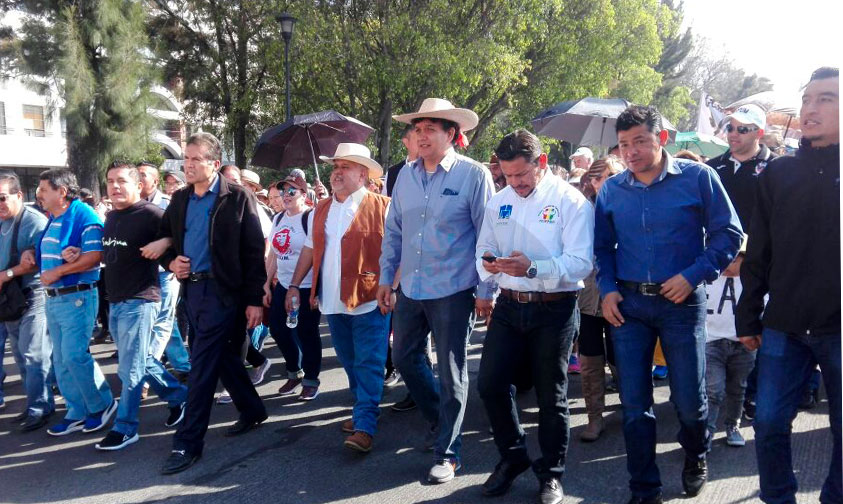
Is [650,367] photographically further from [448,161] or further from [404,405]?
[404,405]

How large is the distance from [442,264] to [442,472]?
4.11 ft

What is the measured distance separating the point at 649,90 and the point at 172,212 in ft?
88.8

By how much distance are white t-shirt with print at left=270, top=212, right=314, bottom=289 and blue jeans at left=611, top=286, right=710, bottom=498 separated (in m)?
3.42

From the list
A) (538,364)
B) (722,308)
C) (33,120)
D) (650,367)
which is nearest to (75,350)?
(538,364)

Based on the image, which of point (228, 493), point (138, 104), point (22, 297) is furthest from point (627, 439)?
point (138, 104)

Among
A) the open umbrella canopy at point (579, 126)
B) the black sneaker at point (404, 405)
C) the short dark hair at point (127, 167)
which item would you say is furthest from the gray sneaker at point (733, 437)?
the open umbrella canopy at point (579, 126)

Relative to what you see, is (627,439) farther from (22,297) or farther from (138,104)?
(138,104)

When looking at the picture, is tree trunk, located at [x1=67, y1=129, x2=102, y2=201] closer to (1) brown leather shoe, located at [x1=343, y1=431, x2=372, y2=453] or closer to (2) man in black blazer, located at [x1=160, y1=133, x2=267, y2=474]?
(2) man in black blazer, located at [x1=160, y1=133, x2=267, y2=474]

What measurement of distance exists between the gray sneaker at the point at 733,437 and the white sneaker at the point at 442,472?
191cm

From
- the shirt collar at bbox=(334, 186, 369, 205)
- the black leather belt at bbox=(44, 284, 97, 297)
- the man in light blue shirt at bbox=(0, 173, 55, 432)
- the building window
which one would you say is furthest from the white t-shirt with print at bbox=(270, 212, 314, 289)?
the building window

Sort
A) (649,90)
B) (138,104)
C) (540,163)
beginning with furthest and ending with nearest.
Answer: (649,90) → (138,104) → (540,163)

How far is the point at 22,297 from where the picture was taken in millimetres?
5402

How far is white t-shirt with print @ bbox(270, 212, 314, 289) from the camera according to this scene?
6188 millimetres

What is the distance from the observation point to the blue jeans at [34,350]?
17.7 ft
